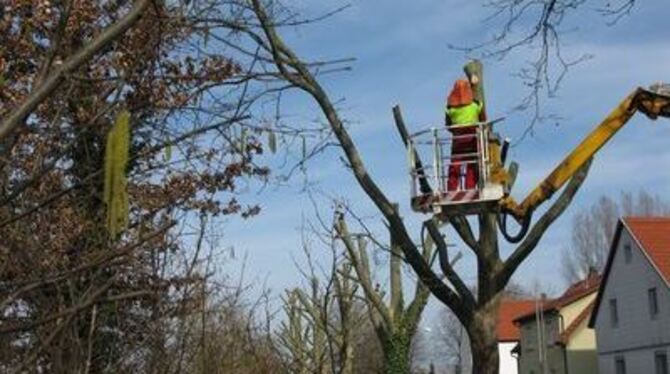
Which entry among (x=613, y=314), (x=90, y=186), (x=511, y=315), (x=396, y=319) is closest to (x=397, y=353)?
(x=396, y=319)

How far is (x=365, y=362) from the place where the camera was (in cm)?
3534

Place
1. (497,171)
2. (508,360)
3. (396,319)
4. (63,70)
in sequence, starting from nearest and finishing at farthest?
(63,70)
(497,171)
(396,319)
(508,360)

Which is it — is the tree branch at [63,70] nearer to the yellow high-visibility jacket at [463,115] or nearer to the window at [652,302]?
the yellow high-visibility jacket at [463,115]

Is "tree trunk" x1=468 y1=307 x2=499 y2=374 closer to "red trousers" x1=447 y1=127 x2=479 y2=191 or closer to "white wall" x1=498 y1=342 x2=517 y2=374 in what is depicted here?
"red trousers" x1=447 y1=127 x2=479 y2=191

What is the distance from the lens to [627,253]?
5597 cm

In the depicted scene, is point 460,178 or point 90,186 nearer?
point 90,186

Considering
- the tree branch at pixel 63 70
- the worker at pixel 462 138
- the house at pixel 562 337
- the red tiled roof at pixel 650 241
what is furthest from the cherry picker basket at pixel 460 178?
the house at pixel 562 337

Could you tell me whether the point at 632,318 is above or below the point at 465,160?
above

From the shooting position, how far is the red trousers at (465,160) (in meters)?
14.0

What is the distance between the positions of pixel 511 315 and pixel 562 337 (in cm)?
2672

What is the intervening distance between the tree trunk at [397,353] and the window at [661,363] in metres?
28.7

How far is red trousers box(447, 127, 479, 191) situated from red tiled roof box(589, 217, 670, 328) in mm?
38709

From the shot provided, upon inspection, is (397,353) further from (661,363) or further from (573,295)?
(573,295)

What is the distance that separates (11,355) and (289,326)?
1988cm
